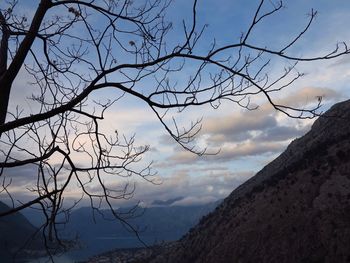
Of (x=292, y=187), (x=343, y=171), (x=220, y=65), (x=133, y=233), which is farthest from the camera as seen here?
(x=292, y=187)

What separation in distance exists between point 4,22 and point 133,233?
289 centimetres

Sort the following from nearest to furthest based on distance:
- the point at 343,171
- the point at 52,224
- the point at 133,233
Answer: the point at 52,224 → the point at 133,233 → the point at 343,171

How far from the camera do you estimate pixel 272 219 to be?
295 feet

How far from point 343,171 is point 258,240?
20.1 metres

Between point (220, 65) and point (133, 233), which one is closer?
point (220, 65)

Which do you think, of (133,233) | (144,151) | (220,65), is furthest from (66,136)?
(220,65)

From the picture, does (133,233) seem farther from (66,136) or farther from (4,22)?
(4,22)

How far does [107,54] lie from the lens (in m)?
5.26

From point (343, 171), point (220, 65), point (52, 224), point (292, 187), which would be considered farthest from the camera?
point (292, 187)

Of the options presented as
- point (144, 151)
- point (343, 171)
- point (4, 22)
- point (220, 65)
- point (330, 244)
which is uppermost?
point (343, 171)

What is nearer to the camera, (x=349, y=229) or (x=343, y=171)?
(x=349, y=229)

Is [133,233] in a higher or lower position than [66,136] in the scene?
lower

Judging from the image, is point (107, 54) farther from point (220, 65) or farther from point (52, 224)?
point (52, 224)

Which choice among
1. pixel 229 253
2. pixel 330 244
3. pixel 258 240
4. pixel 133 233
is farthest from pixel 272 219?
pixel 133 233
